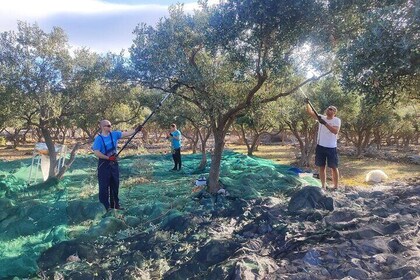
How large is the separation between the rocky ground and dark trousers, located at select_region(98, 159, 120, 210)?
0.92 meters

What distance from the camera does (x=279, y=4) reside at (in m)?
7.61

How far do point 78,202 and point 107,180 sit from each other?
2.70ft

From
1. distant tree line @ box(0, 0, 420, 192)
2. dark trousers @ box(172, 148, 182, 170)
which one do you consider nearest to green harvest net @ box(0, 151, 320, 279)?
dark trousers @ box(172, 148, 182, 170)

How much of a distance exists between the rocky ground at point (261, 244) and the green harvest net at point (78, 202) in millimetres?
342

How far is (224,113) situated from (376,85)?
5214 mm

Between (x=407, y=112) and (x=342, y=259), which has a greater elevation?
(x=407, y=112)

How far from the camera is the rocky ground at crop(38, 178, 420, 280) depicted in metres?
4.59

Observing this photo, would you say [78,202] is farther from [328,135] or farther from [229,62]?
[328,135]

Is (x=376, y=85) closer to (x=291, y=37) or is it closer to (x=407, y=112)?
(x=291, y=37)

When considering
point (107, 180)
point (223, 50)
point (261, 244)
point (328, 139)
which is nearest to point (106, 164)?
point (107, 180)

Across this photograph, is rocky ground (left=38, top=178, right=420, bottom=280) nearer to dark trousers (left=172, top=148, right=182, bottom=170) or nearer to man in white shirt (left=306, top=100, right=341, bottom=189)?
man in white shirt (left=306, top=100, right=341, bottom=189)

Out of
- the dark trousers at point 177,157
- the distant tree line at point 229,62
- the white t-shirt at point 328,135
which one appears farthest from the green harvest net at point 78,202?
the white t-shirt at point 328,135

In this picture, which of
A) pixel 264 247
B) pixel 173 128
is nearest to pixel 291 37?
pixel 264 247

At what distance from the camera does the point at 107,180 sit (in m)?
8.80
